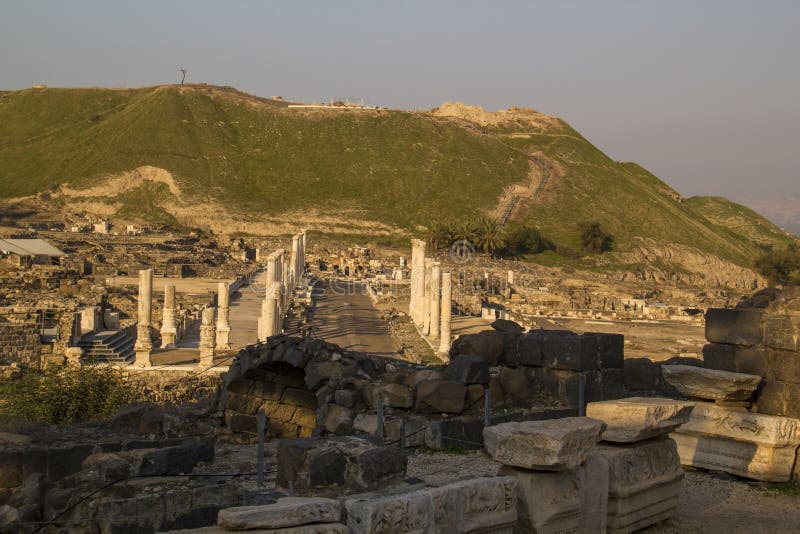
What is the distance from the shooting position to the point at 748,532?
23.5ft

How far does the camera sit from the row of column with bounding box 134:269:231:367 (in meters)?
23.8

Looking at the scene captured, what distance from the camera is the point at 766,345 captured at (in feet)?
30.9

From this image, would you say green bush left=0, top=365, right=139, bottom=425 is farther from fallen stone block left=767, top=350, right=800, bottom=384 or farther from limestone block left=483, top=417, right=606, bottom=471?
limestone block left=483, top=417, right=606, bottom=471

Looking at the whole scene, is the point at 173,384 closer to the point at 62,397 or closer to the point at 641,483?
the point at 62,397

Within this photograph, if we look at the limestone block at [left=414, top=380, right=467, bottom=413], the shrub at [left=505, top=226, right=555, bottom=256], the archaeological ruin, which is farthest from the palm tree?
the limestone block at [left=414, top=380, right=467, bottom=413]

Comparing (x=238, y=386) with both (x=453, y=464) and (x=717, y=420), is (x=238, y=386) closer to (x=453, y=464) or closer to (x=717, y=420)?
(x=453, y=464)

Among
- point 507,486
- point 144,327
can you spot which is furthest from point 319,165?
point 507,486

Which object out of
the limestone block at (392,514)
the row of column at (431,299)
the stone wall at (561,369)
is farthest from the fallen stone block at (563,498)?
the row of column at (431,299)

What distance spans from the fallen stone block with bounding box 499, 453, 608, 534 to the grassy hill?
235 ft

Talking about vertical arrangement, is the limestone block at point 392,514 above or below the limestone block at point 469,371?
below

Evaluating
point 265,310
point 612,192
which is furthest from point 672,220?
point 265,310

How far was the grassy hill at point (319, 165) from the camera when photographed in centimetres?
8312

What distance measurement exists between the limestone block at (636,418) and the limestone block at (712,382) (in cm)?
193

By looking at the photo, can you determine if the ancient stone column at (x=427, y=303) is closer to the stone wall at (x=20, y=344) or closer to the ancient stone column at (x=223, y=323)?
the ancient stone column at (x=223, y=323)
